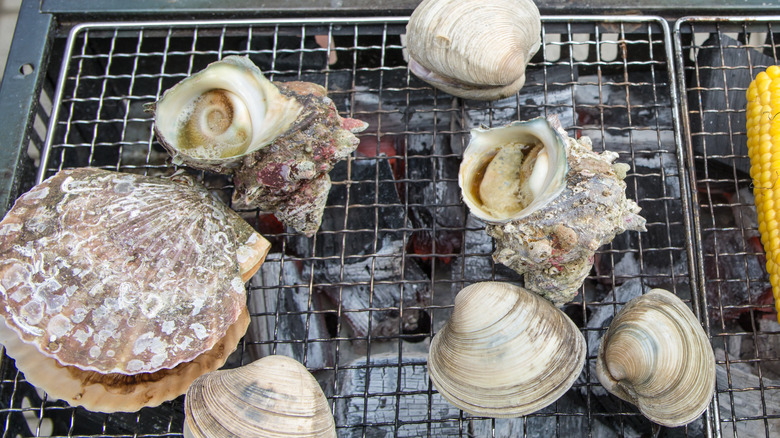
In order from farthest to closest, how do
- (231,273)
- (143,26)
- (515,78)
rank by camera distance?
1. (143,26)
2. (515,78)
3. (231,273)

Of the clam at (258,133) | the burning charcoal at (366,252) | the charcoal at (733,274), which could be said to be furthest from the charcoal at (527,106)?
the charcoal at (733,274)

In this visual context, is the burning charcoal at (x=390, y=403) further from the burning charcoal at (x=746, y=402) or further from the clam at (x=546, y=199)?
the burning charcoal at (x=746, y=402)

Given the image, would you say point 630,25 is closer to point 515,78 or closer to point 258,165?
point 515,78

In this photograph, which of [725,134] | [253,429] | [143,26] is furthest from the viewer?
[143,26]

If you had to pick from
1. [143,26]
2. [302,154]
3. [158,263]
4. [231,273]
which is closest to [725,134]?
[302,154]

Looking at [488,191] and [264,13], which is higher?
[264,13]

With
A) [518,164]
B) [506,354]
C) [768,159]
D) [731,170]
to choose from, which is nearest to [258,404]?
[506,354]
